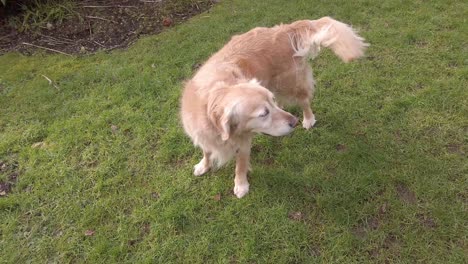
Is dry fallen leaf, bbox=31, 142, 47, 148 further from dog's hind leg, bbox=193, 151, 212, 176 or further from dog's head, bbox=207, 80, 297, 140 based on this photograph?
dog's head, bbox=207, 80, 297, 140

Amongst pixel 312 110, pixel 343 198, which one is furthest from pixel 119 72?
pixel 343 198

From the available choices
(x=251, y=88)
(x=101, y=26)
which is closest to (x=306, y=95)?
(x=251, y=88)

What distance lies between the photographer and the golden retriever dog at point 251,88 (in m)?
2.70

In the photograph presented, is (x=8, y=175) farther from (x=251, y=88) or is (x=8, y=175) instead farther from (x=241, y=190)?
(x=251, y=88)

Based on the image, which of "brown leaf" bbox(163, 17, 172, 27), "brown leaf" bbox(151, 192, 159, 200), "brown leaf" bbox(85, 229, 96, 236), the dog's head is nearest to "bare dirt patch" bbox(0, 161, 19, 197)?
"brown leaf" bbox(85, 229, 96, 236)

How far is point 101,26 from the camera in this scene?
19.1 ft

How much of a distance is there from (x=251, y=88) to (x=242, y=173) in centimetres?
104

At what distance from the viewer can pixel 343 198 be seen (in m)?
3.40

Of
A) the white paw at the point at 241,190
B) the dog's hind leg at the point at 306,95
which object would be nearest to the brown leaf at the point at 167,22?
the dog's hind leg at the point at 306,95

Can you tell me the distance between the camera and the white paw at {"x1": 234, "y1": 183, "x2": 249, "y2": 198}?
350 centimetres

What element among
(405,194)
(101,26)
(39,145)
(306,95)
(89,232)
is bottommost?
(89,232)

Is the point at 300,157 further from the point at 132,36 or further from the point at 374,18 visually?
the point at 132,36

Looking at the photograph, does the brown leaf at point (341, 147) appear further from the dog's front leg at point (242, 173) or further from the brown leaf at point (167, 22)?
the brown leaf at point (167, 22)

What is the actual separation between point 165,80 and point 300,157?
2.15m
